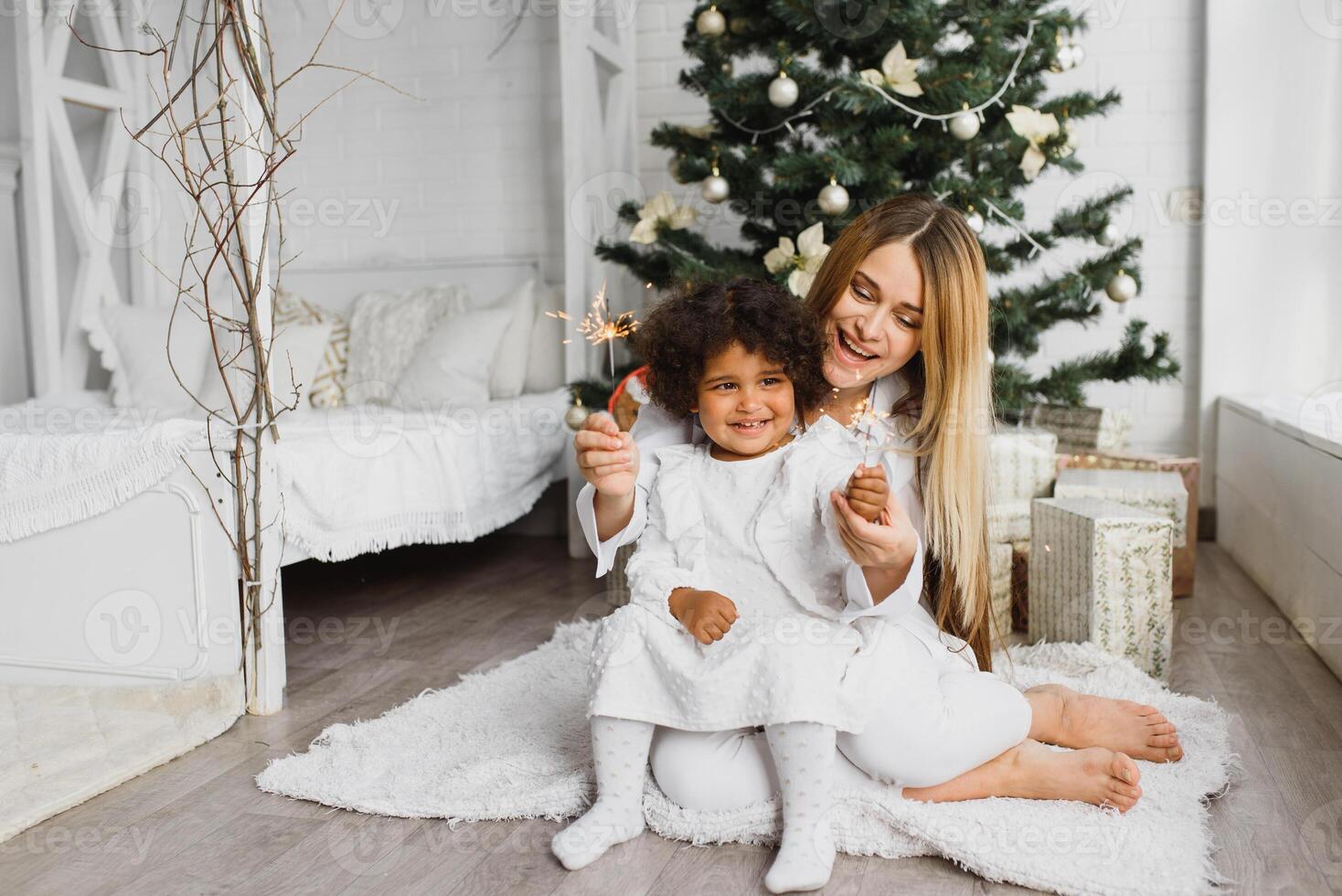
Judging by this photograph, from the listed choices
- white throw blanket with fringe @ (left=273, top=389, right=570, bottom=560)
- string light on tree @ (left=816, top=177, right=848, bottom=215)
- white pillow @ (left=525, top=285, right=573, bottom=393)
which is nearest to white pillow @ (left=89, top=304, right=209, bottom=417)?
white throw blanket with fringe @ (left=273, top=389, right=570, bottom=560)

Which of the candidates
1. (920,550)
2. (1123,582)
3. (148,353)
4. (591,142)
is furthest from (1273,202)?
(148,353)

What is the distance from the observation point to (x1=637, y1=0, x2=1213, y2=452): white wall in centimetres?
332

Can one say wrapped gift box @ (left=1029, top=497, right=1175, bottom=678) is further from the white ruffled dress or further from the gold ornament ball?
the gold ornament ball

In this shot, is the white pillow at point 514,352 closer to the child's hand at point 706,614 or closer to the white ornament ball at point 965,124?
the white ornament ball at point 965,124

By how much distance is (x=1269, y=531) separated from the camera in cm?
268

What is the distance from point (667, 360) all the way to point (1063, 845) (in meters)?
0.77

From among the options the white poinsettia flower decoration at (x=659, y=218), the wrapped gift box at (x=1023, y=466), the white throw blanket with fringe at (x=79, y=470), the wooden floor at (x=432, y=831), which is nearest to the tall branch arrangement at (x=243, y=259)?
the white throw blanket with fringe at (x=79, y=470)

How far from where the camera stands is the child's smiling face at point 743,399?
139 cm

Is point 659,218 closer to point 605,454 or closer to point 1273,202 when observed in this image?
point 605,454

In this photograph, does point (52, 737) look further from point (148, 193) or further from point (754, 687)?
point (148, 193)

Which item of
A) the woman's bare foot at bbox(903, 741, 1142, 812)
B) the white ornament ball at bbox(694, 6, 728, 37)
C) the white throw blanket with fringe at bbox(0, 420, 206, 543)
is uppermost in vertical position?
the white ornament ball at bbox(694, 6, 728, 37)

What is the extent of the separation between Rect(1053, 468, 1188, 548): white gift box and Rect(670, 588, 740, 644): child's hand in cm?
134

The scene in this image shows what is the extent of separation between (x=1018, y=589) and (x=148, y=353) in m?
2.49

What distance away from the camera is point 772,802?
1.37 metres
